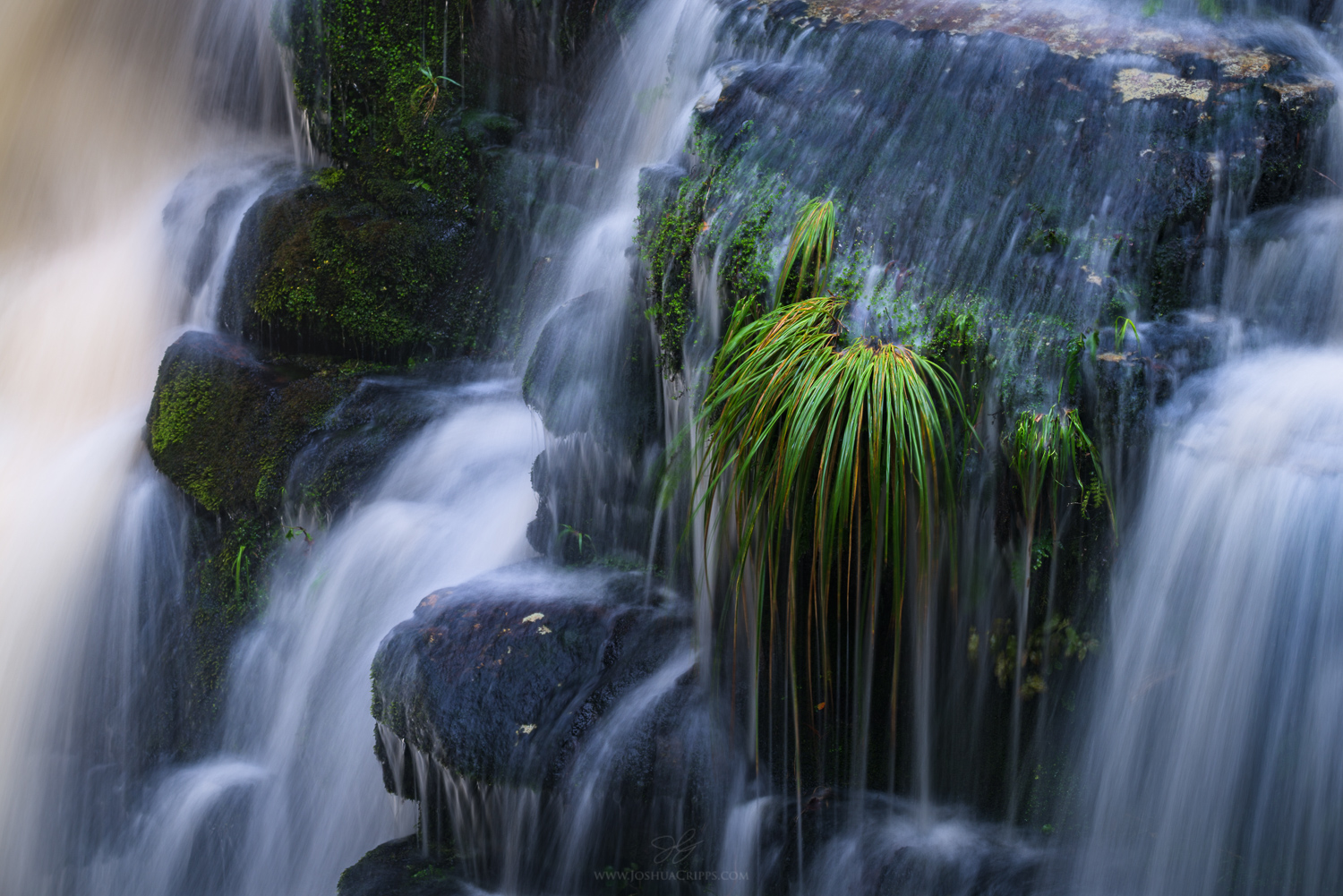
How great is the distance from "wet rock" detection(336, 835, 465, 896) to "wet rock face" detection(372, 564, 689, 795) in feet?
0.79

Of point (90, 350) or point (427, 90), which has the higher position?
point (427, 90)

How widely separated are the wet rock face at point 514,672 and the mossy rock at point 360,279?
91.1 inches

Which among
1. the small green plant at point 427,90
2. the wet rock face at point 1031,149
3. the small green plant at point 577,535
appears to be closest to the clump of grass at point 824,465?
the wet rock face at point 1031,149

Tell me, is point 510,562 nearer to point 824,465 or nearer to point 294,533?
point 294,533

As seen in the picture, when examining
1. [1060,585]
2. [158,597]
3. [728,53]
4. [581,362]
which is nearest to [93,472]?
[158,597]

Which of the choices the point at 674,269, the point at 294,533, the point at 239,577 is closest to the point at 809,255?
the point at 674,269

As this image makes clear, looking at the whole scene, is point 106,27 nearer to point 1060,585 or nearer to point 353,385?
point 353,385

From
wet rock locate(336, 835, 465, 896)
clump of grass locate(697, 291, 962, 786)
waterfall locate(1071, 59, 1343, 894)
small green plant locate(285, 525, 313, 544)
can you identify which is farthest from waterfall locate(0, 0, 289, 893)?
waterfall locate(1071, 59, 1343, 894)

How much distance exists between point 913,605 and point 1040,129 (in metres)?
1.96

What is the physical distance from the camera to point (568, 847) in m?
3.37

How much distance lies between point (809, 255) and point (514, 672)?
1809 millimetres

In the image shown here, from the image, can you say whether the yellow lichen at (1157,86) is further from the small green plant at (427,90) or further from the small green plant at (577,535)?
the small green plant at (427,90)

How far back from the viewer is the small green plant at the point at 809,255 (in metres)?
3.41

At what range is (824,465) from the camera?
9.37 ft
